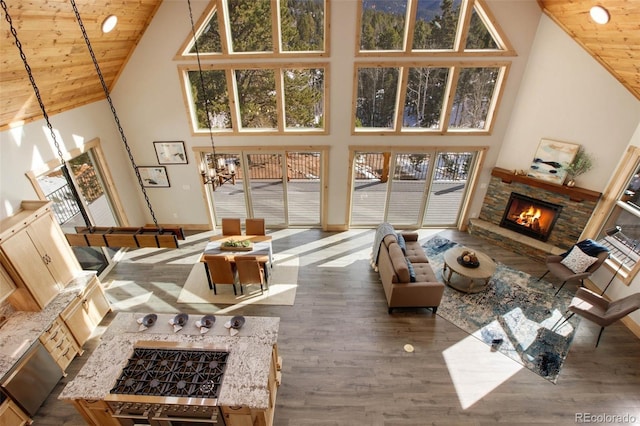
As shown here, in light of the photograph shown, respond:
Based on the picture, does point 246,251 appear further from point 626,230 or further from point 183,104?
point 626,230

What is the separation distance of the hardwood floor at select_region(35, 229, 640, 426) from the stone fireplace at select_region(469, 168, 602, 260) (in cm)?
90

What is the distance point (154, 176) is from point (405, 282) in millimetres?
6344

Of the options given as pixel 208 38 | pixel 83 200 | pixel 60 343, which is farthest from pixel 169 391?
pixel 208 38

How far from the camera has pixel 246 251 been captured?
20.1ft

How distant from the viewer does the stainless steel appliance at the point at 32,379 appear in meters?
3.83

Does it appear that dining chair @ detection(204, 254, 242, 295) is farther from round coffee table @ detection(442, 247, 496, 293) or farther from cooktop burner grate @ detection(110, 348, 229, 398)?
round coffee table @ detection(442, 247, 496, 293)

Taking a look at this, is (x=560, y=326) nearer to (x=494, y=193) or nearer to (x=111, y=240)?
(x=494, y=193)

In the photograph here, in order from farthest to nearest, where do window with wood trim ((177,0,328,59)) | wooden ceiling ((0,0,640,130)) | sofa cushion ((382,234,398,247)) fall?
sofa cushion ((382,234,398,247))
window with wood trim ((177,0,328,59))
wooden ceiling ((0,0,640,130))

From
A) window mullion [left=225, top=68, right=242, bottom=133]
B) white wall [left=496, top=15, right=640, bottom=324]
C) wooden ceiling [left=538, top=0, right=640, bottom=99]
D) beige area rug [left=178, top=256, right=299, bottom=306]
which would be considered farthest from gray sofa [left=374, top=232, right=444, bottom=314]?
wooden ceiling [left=538, top=0, right=640, bottom=99]

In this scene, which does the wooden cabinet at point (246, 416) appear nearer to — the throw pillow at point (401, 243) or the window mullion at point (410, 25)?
the throw pillow at point (401, 243)

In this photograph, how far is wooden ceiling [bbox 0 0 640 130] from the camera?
3.70 m

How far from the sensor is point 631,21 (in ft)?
13.0

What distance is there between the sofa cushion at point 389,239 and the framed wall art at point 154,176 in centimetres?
547

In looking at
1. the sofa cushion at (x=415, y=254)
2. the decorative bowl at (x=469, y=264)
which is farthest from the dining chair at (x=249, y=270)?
the decorative bowl at (x=469, y=264)
